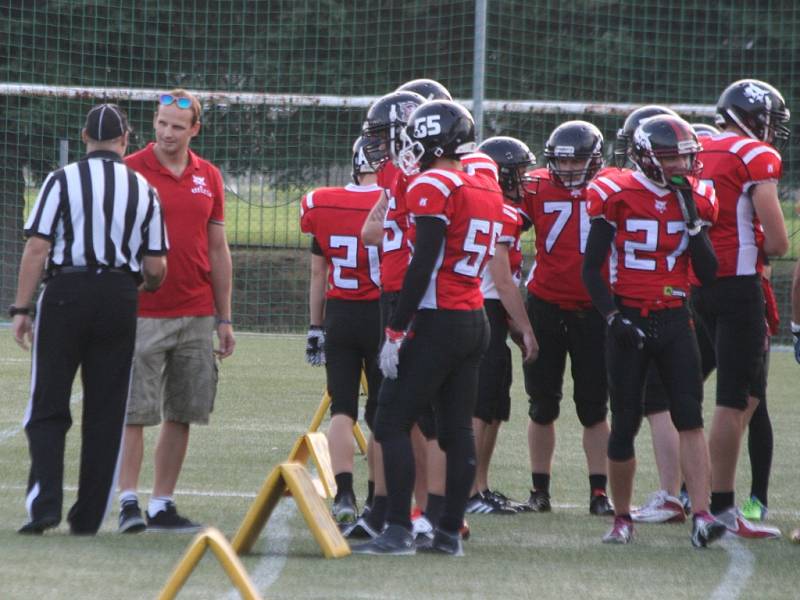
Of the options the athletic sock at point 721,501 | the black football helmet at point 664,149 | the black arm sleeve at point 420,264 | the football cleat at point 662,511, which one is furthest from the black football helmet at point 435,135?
the football cleat at point 662,511

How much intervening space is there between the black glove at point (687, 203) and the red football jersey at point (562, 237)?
46.6 inches

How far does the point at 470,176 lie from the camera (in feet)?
20.4

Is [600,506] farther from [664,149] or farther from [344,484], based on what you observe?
[664,149]

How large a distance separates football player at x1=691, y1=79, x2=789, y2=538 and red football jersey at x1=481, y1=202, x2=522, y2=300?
907 millimetres

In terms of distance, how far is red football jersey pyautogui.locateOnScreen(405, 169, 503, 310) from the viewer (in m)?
6.03

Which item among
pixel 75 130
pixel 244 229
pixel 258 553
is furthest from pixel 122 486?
pixel 244 229

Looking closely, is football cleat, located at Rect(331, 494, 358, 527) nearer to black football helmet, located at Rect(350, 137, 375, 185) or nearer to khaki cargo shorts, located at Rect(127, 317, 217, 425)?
khaki cargo shorts, located at Rect(127, 317, 217, 425)

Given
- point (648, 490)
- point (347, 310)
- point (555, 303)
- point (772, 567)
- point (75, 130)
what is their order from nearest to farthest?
1. point (772, 567)
2. point (347, 310)
3. point (555, 303)
4. point (648, 490)
5. point (75, 130)

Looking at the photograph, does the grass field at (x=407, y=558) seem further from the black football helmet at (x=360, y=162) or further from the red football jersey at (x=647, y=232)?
the black football helmet at (x=360, y=162)

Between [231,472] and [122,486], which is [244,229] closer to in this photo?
[231,472]

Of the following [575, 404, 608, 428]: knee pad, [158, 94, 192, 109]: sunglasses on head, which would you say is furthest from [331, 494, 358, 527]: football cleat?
[158, 94, 192, 109]: sunglasses on head

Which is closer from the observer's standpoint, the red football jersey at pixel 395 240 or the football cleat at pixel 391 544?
the football cleat at pixel 391 544

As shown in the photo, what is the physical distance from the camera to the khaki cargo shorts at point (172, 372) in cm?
690

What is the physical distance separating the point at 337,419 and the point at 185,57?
13786mm
